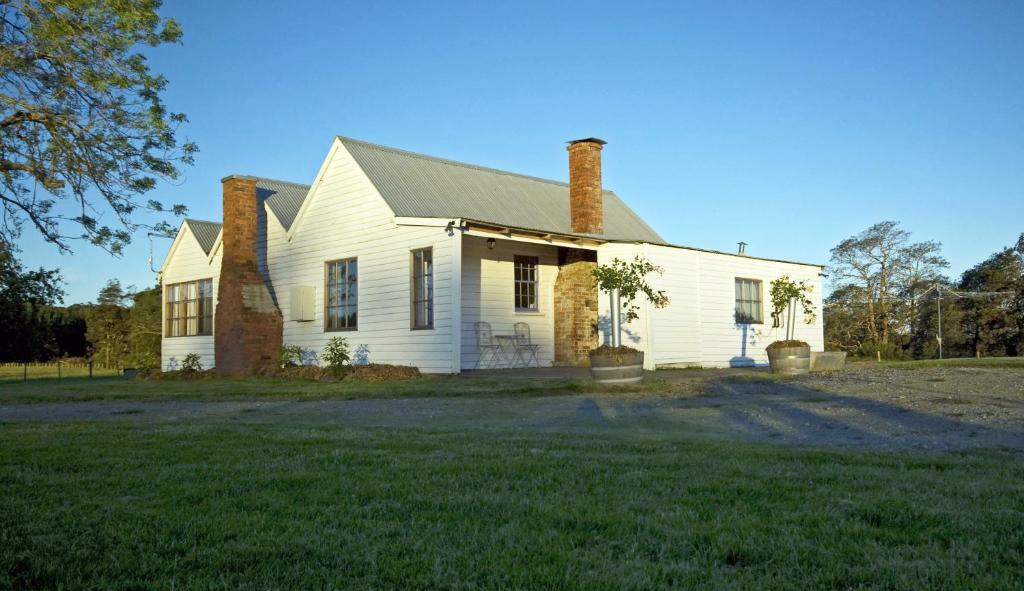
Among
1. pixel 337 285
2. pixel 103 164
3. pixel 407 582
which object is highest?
pixel 103 164

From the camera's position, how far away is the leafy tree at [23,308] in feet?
65.6

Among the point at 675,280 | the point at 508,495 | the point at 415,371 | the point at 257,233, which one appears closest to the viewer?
the point at 508,495

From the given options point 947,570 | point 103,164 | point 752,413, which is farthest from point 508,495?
point 103,164

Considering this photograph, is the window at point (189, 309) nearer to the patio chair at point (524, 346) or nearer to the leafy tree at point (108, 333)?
the leafy tree at point (108, 333)

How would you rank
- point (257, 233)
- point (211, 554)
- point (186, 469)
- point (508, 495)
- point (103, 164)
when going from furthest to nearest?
point (257, 233) → point (103, 164) → point (186, 469) → point (508, 495) → point (211, 554)

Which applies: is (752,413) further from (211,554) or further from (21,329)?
(21,329)

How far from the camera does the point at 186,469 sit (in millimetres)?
4910

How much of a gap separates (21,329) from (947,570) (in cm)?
2465

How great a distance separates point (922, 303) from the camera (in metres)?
36.0

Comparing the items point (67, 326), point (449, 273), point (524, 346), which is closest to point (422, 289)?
point (449, 273)

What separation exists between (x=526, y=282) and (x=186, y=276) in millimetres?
11182

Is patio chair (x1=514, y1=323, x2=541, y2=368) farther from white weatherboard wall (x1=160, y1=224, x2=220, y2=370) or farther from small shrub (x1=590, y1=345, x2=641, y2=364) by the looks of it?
white weatherboard wall (x1=160, y1=224, x2=220, y2=370)

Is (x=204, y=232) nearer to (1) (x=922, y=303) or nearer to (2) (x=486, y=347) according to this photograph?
(2) (x=486, y=347)

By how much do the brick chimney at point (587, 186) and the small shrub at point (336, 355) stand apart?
601 cm
